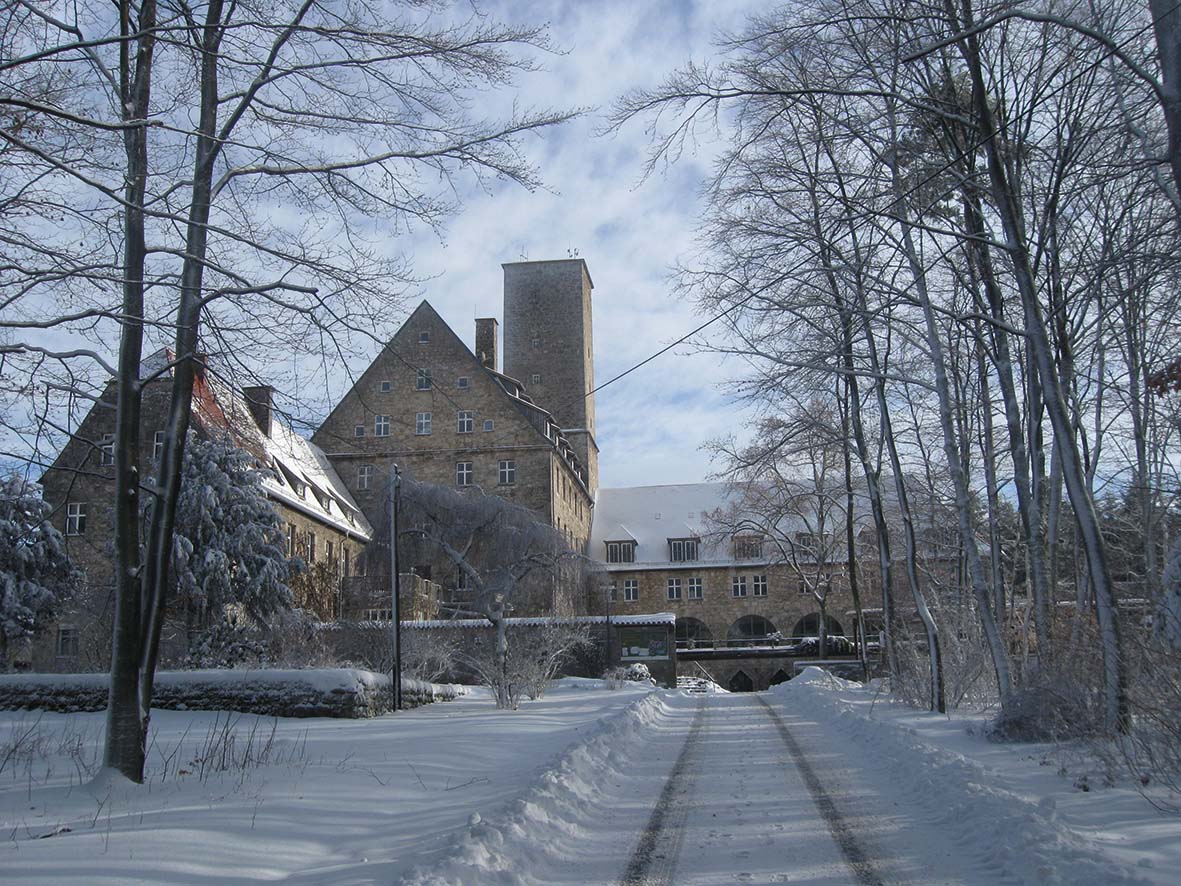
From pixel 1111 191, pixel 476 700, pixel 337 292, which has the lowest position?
pixel 476 700

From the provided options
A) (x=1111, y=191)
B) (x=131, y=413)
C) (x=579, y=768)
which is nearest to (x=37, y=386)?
(x=131, y=413)

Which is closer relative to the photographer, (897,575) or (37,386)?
(37,386)

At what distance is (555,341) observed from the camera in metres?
68.4

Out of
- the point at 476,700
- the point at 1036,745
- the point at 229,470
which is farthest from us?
the point at 229,470

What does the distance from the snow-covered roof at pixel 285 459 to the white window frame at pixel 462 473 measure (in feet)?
17.1

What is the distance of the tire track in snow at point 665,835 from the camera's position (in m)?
5.98

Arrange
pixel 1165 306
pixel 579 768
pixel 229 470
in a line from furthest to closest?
1. pixel 229 470
2. pixel 1165 306
3. pixel 579 768

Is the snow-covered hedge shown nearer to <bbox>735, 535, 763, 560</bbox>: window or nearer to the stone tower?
<bbox>735, 535, 763, 560</bbox>: window

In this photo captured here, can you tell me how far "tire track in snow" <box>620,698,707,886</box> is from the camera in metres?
5.98

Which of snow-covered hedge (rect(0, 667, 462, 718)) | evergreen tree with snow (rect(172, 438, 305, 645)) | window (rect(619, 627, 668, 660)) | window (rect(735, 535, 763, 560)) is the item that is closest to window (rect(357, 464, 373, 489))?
window (rect(619, 627, 668, 660))

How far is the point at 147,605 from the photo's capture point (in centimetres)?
917

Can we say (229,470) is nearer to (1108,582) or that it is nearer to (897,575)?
(1108,582)

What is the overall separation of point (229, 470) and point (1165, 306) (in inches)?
865

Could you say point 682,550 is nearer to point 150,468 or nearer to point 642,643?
point 642,643
